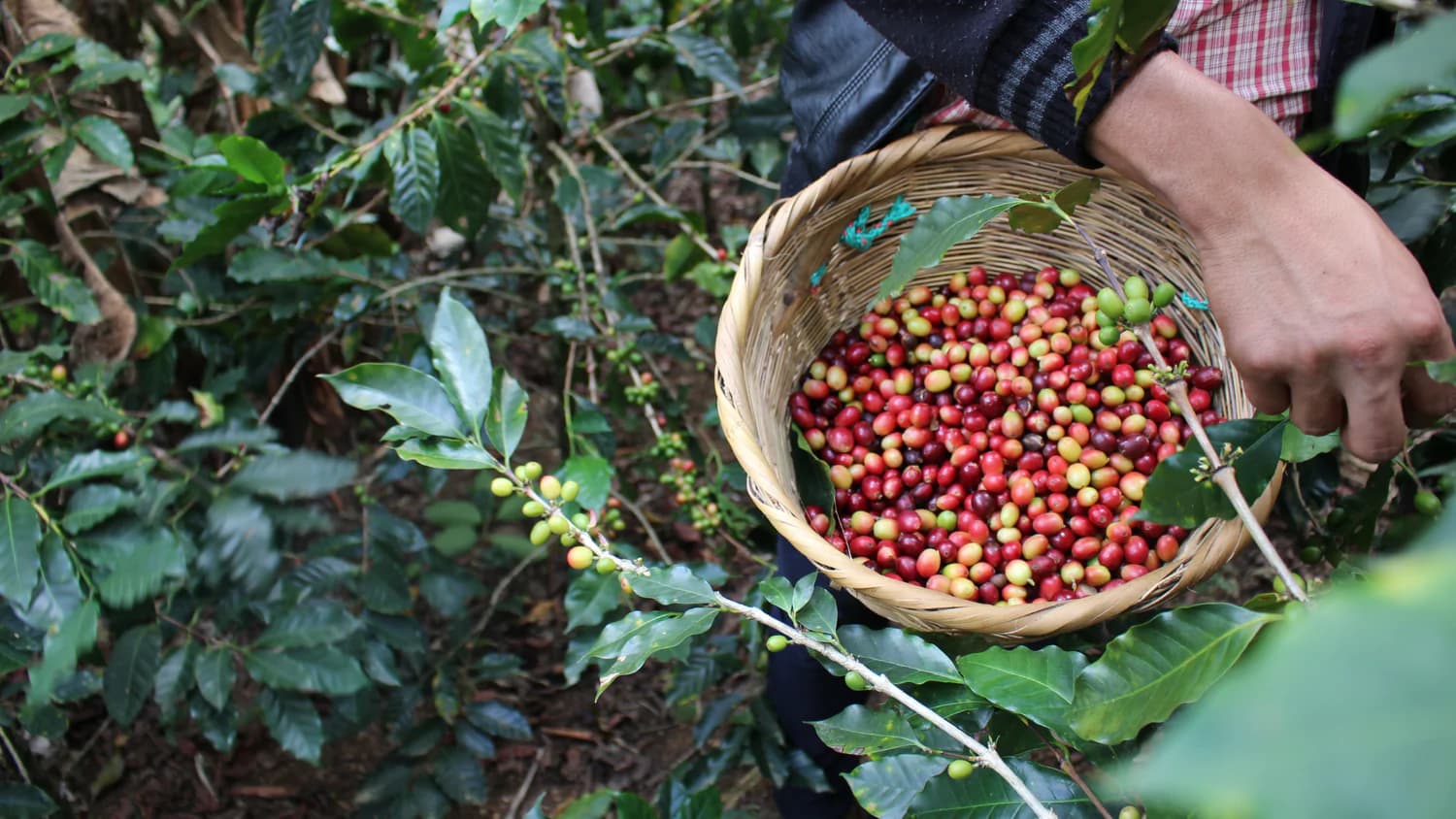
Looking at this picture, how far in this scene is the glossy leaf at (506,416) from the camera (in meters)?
1.02

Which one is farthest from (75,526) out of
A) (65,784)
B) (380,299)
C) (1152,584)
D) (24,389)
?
(1152,584)

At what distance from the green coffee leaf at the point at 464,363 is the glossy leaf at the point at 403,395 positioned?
0.02 meters

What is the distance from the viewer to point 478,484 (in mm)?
2361

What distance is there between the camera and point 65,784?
1.98 meters

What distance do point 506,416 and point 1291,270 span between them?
2.63ft

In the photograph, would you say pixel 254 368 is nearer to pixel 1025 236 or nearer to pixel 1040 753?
pixel 1025 236

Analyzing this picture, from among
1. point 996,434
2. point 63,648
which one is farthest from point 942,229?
point 63,648

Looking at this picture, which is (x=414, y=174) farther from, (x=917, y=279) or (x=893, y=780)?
(x=893, y=780)

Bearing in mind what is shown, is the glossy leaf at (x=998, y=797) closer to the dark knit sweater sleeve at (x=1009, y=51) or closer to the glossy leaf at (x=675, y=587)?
the glossy leaf at (x=675, y=587)

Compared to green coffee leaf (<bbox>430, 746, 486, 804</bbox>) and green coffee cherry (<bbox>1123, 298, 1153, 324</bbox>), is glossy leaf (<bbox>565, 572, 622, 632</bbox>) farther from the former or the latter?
green coffee cherry (<bbox>1123, 298, 1153, 324</bbox>)

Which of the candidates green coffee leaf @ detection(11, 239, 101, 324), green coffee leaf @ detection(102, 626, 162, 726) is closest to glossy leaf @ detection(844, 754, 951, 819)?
green coffee leaf @ detection(102, 626, 162, 726)

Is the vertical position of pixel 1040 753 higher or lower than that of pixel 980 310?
lower

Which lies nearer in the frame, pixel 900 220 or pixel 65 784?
pixel 900 220

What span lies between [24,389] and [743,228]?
1492mm
